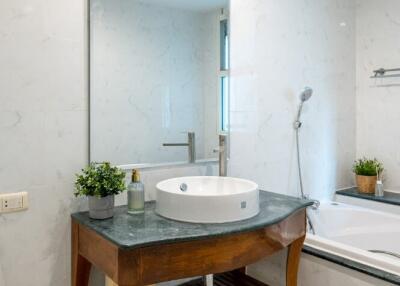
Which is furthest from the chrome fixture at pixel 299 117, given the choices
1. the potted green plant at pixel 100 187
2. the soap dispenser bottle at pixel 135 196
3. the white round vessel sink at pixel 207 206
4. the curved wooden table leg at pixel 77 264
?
the curved wooden table leg at pixel 77 264

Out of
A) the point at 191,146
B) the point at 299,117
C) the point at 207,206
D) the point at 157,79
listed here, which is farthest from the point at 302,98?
the point at 207,206

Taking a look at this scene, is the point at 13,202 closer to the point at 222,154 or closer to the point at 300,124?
the point at 222,154

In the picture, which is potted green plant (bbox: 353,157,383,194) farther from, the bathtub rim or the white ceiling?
the white ceiling

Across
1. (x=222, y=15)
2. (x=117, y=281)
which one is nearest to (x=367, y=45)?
(x=222, y=15)

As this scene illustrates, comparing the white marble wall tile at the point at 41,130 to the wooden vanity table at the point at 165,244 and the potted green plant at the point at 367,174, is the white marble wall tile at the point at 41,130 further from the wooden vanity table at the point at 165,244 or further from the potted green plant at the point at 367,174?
the potted green plant at the point at 367,174

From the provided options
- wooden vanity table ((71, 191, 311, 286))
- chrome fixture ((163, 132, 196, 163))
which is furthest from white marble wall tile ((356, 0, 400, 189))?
chrome fixture ((163, 132, 196, 163))

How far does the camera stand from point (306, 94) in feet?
8.30

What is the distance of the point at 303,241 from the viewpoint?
1895 millimetres

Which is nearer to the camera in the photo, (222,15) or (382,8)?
(222,15)

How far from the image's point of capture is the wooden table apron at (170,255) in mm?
1224

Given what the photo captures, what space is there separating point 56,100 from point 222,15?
118 centimetres

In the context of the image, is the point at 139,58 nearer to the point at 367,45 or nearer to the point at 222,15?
the point at 222,15

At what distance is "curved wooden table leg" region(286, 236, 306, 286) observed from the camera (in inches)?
73.5

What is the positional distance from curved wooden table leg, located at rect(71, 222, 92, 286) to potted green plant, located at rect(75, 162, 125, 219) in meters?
0.15
